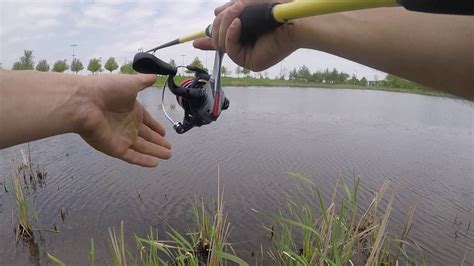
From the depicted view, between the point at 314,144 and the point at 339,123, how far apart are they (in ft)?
16.6

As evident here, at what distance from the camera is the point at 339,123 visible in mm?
15695

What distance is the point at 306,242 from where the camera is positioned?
11.1ft

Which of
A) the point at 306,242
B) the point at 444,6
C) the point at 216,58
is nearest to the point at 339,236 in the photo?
the point at 306,242

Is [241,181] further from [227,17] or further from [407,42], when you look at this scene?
[407,42]

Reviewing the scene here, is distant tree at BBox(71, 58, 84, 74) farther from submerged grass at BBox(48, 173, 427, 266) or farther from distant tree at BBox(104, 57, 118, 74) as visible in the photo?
submerged grass at BBox(48, 173, 427, 266)

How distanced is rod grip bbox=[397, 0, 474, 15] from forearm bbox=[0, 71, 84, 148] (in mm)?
1410

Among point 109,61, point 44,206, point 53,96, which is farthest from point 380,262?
point 109,61

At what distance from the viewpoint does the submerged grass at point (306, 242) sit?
2646 mm

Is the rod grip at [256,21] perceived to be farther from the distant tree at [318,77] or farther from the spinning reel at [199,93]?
the distant tree at [318,77]

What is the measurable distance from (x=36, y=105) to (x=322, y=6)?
3.98ft

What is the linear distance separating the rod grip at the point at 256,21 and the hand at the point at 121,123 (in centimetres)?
54

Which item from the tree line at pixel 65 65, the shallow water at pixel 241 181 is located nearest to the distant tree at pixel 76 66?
the tree line at pixel 65 65

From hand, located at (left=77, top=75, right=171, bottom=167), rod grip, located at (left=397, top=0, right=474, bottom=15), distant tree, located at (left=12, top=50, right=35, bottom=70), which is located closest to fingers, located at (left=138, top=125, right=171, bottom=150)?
hand, located at (left=77, top=75, right=171, bottom=167)

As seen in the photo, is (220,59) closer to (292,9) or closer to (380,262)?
(292,9)
